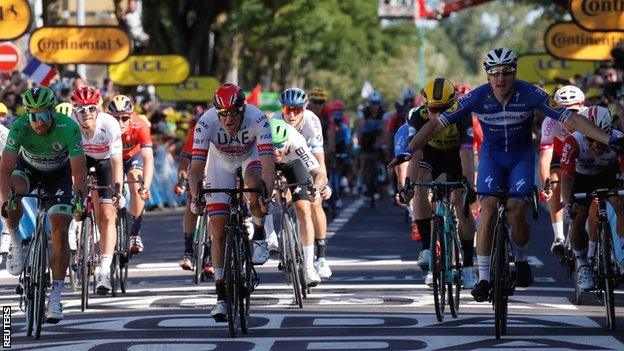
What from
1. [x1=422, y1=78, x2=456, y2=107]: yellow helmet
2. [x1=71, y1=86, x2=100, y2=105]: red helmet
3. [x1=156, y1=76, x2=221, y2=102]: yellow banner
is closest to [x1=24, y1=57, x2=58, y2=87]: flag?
[x1=71, y1=86, x2=100, y2=105]: red helmet

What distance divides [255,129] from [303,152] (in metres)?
2.78

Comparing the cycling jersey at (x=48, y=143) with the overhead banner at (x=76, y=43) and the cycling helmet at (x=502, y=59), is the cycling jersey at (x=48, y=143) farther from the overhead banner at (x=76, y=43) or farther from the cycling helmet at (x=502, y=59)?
the overhead banner at (x=76, y=43)

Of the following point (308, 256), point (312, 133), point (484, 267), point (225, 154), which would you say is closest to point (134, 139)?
point (312, 133)

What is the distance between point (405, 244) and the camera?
982 inches

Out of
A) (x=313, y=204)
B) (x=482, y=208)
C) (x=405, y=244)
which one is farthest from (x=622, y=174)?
(x=405, y=244)

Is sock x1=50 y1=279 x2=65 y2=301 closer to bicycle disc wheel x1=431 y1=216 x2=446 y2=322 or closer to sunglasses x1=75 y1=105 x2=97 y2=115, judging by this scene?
sunglasses x1=75 y1=105 x2=97 y2=115

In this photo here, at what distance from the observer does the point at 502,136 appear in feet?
46.1

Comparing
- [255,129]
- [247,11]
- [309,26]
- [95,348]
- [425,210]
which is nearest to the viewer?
[95,348]

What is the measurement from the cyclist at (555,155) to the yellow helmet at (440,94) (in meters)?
1.78

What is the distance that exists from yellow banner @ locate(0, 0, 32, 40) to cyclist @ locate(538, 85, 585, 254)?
1008 cm

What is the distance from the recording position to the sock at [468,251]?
606 inches

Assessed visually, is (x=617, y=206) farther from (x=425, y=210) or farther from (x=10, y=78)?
(x=10, y=78)

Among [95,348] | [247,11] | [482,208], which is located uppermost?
[247,11]

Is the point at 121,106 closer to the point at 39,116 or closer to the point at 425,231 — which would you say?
the point at 425,231
